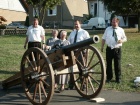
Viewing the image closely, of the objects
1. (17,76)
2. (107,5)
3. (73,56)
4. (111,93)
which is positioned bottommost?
(111,93)

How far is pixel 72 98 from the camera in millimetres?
8273

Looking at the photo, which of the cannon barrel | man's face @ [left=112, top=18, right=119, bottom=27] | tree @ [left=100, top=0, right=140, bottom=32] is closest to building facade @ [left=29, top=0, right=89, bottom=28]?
tree @ [left=100, top=0, right=140, bottom=32]

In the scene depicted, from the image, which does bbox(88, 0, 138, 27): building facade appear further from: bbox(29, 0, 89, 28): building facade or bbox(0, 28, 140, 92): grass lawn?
bbox(0, 28, 140, 92): grass lawn

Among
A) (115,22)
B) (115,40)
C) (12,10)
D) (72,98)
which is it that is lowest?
(72,98)

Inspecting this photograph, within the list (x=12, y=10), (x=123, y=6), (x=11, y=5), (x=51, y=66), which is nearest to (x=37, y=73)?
(x=51, y=66)

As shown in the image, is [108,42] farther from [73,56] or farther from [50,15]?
[50,15]

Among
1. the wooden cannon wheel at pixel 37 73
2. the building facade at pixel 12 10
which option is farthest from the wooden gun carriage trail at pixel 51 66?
the building facade at pixel 12 10

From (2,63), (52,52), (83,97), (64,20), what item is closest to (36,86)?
(52,52)

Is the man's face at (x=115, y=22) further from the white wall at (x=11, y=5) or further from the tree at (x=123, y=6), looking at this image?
the white wall at (x=11, y=5)

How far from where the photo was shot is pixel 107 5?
28.9 m

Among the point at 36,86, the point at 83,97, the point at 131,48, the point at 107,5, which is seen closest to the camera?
the point at 36,86

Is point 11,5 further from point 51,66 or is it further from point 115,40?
point 51,66

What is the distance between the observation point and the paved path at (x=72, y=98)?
7816 millimetres

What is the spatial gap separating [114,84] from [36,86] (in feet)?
9.98
